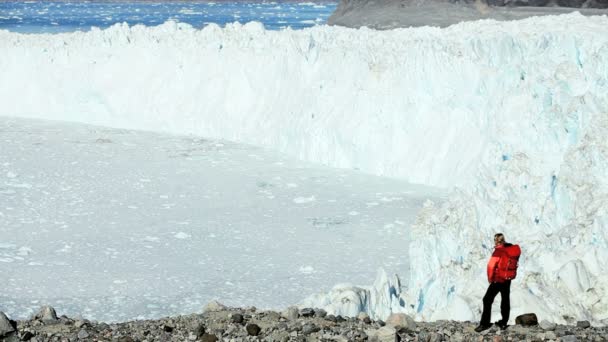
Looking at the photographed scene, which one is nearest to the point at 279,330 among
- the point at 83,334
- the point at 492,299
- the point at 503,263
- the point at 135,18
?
the point at 83,334

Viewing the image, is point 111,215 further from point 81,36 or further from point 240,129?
point 81,36

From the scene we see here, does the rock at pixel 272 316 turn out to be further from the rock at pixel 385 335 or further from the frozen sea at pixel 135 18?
the frozen sea at pixel 135 18

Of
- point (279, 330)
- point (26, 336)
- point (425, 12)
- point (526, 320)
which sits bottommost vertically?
point (26, 336)

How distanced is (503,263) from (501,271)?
7cm

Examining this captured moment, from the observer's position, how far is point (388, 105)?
17.1 metres

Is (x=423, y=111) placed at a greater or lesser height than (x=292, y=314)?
greater

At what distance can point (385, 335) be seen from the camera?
5.53m

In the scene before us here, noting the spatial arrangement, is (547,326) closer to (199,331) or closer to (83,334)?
(199,331)

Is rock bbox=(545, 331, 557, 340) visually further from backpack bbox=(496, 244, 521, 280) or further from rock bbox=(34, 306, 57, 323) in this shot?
rock bbox=(34, 306, 57, 323)

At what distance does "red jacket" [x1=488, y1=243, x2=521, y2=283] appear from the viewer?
5.71 m

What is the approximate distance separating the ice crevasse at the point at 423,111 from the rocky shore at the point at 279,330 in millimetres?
1170

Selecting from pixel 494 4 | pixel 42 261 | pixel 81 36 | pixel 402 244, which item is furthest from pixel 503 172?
pixel 494 4

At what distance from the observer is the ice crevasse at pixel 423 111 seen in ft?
27.0

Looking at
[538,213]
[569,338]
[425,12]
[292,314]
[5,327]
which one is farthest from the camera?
[425,12]
